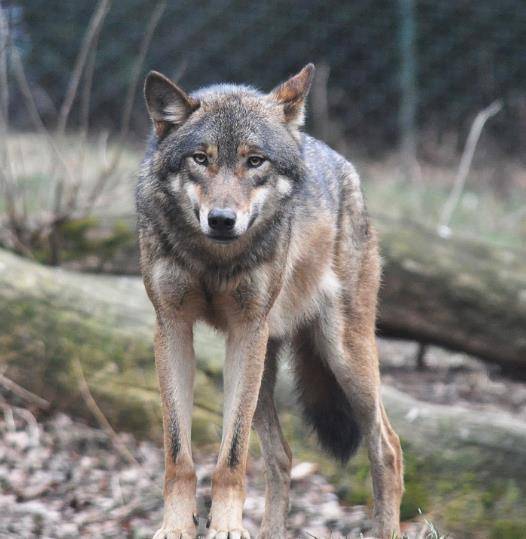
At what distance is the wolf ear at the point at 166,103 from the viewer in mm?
3600

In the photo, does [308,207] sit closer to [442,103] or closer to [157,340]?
[157,340]

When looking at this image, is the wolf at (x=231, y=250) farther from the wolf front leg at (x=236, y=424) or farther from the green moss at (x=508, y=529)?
the green moss at (x=508, y=529)

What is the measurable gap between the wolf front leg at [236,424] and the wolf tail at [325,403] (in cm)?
77

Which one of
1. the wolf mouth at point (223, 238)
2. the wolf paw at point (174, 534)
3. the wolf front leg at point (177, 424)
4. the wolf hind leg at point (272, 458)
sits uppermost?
the wolf mouth at point (223, 238)

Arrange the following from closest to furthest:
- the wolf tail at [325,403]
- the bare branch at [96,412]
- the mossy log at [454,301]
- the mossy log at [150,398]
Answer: the wolf tail at [325,403] → the mossy log at [150,398] → the bare branch at [96,412] → the mossy log at [454,301]

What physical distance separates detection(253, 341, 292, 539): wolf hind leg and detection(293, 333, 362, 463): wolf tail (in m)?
0.14

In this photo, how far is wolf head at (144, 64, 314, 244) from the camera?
3.39 meters

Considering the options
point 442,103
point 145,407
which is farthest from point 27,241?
point 442,103

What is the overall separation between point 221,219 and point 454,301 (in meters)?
3.12

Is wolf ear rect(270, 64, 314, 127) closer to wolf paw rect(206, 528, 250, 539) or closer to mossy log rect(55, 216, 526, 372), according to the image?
wolf paw rect(206, 528, 250, 539)

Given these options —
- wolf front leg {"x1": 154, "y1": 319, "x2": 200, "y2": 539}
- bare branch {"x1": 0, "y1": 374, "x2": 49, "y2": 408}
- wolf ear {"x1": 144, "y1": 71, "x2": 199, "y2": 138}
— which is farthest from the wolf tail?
bare branch {"x1": 0, "y1": 374, "x2": 49, "y2": 408}

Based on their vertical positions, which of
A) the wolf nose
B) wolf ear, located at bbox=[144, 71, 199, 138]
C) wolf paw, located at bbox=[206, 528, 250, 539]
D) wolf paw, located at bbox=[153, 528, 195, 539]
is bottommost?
wolf paw, located at bbox=[153, 528, 195, 539]

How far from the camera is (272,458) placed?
434 cm

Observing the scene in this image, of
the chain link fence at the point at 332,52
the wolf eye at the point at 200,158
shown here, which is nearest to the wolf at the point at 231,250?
the wolf eye at the point at 200,158
